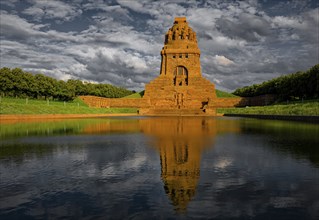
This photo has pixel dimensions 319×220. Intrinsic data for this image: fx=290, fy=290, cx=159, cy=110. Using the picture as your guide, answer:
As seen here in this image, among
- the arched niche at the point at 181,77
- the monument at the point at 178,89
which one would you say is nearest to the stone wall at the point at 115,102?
the monument at the point at 178,89

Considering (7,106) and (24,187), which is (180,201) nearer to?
(24,187)

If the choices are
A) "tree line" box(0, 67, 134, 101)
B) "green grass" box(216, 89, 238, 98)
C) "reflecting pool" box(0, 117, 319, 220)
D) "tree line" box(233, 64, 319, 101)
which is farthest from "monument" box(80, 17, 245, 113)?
"reflecting pool" box(0, 117, 319, 220)

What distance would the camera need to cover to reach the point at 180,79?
258ft

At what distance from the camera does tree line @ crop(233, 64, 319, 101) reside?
5381 cm

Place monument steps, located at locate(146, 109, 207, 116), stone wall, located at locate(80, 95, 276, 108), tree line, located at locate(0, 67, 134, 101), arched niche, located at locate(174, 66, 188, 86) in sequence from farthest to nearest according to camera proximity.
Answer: arched niche, located at locate(174, 66, 188, 86)
stone wall, located at locate(80, 95, 276, 108)
monument steps, located at locate(146, 109, 207, 116)
tree line, located at locate(0, 67, 134, 101)

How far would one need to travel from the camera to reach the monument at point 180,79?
66812 mm

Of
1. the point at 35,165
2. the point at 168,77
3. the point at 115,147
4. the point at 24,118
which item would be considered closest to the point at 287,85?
the point at 168,77

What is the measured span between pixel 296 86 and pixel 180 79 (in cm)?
2976

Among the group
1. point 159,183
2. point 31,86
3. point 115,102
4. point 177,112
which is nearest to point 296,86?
point 177,112

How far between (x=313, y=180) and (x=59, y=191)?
6.12 metres

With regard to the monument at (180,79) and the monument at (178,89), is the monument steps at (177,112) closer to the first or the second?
the monument at (178,89)

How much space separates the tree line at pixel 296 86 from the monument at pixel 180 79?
563 inches

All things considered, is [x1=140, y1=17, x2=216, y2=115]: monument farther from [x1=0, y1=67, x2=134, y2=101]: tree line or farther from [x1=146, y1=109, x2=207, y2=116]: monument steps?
[x1=0, y1=67, x2=134, y2=101]: tree line

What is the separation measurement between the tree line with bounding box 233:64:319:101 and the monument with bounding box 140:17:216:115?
14295 millimetres
